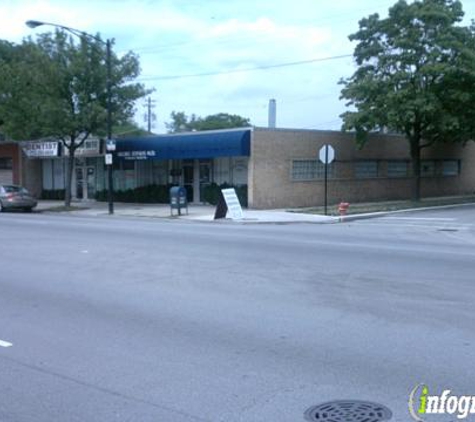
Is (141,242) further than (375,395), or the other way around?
(141,242)

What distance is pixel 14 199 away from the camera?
32.5 m

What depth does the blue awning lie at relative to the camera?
2906 centimetres

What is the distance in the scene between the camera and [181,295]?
29.9ft

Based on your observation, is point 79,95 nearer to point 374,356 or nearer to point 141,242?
point 141,242

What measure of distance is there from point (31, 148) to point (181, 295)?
111 feet

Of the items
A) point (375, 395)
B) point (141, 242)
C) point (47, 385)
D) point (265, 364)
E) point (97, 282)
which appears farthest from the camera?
point (141, 242)

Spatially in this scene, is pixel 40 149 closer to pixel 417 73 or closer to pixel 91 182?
pixel 91 182

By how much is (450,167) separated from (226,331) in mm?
36922

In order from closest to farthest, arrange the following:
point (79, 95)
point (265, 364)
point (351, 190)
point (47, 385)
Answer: point (47, 385) < point (265, 364) < point (79, 95) < point (351, 190)

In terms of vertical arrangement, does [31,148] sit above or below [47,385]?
above

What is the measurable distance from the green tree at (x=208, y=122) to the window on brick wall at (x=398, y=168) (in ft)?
164

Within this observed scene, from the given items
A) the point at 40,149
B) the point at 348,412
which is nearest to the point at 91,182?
the point at 40,149

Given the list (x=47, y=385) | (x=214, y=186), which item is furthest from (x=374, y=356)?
(x=214, y=186)

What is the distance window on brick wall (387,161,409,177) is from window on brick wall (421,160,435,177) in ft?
5.00
